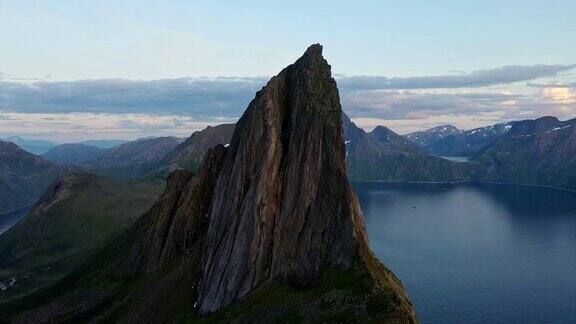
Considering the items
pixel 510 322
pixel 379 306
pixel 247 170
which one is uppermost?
pixel 247 170

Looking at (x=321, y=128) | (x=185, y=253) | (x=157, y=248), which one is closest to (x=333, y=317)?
(x=321, y=128)

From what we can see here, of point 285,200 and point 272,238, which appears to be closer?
point 272,238

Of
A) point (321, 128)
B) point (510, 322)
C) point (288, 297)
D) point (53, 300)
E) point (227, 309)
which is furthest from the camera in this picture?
point (510, 322)

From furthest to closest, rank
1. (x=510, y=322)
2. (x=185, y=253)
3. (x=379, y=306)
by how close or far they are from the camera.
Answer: (x=510, y=322) → (x=185, y=253) → (x=379, y=306)

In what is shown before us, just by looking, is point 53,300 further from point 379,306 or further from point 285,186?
point 379,306

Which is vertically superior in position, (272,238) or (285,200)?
(285,200)

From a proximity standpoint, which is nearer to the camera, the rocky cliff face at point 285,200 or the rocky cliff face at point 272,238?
the rocky cliff face at point 272,238

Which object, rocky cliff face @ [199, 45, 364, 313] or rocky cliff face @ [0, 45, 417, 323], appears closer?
rocky cliff face @ [0, 45, 417, 323]

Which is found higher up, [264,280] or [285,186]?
[285,186]
